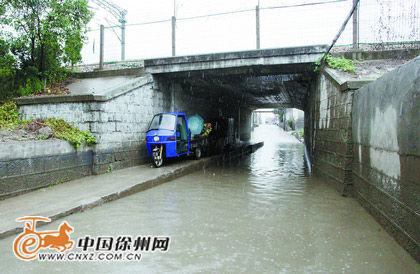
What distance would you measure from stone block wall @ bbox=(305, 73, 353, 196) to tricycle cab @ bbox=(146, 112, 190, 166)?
510 centimetres

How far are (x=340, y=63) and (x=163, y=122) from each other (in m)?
6.36

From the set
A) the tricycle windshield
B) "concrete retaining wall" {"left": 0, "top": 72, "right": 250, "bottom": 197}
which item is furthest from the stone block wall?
"concrete retaining wall" {"left": 0, "top": 72, "right": 250, "bottom": 197}

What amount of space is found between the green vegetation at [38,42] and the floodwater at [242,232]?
8.95 m

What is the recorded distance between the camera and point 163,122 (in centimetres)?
1112

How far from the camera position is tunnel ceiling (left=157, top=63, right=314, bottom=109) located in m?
12.2

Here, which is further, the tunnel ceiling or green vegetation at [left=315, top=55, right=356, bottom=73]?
the tunnel ceiling

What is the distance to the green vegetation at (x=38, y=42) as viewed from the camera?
40.1 ft

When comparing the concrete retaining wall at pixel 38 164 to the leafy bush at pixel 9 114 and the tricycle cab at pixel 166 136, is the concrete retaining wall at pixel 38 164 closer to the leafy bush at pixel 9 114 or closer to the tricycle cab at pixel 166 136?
the tricycle cab at pixel 166 136

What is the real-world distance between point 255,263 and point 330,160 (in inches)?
227

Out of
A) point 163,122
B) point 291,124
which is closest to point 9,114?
point 163,122

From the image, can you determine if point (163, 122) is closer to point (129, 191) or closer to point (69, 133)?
point (69, 133)

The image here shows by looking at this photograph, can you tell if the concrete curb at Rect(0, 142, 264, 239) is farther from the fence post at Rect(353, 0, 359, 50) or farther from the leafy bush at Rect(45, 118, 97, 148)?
the fence post at Rect(353, 0, 359, 50)

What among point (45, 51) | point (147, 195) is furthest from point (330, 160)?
point (45, 51)

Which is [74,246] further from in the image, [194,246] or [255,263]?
[255,263]
